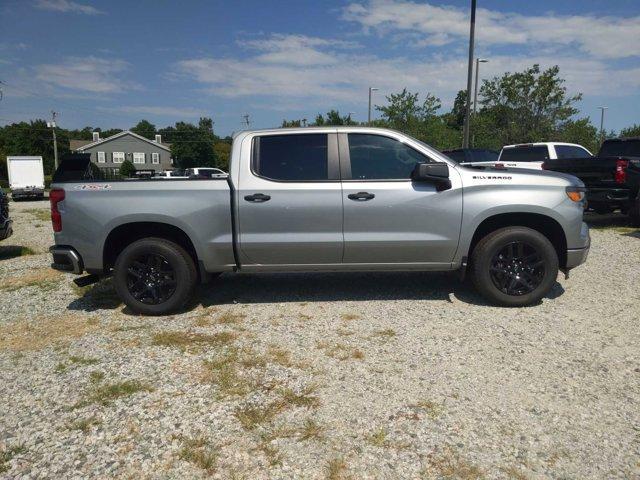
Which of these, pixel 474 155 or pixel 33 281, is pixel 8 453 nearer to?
pixel 33 281

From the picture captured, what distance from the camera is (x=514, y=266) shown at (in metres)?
4.95

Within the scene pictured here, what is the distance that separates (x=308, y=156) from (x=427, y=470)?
3.28m

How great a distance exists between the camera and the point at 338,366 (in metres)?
3.70

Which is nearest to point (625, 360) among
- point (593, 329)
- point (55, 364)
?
point (593, 329)

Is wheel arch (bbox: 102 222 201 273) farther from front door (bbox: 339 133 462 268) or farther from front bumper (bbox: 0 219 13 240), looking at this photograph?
front bumper (bbox: 0 219 13 240)

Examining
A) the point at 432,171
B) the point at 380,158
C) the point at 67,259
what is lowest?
the point at 67,259

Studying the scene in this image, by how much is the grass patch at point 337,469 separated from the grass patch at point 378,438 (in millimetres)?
227

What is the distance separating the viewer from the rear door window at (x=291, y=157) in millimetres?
4867

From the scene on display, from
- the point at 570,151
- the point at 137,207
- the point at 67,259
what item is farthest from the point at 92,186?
the point at 570,151

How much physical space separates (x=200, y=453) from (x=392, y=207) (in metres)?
2.98

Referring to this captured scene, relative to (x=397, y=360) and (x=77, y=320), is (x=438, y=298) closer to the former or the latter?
(x=397, y=360)

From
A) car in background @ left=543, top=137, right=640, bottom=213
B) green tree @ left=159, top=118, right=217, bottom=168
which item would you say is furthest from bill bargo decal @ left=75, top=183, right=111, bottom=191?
green tree @ left=159, top=118, right=217, bottom=168

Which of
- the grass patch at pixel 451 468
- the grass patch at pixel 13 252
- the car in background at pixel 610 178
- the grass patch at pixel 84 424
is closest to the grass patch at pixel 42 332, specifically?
the grass patch at pixel 84 424

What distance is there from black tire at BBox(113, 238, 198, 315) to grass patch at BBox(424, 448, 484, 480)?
317 centimetres
